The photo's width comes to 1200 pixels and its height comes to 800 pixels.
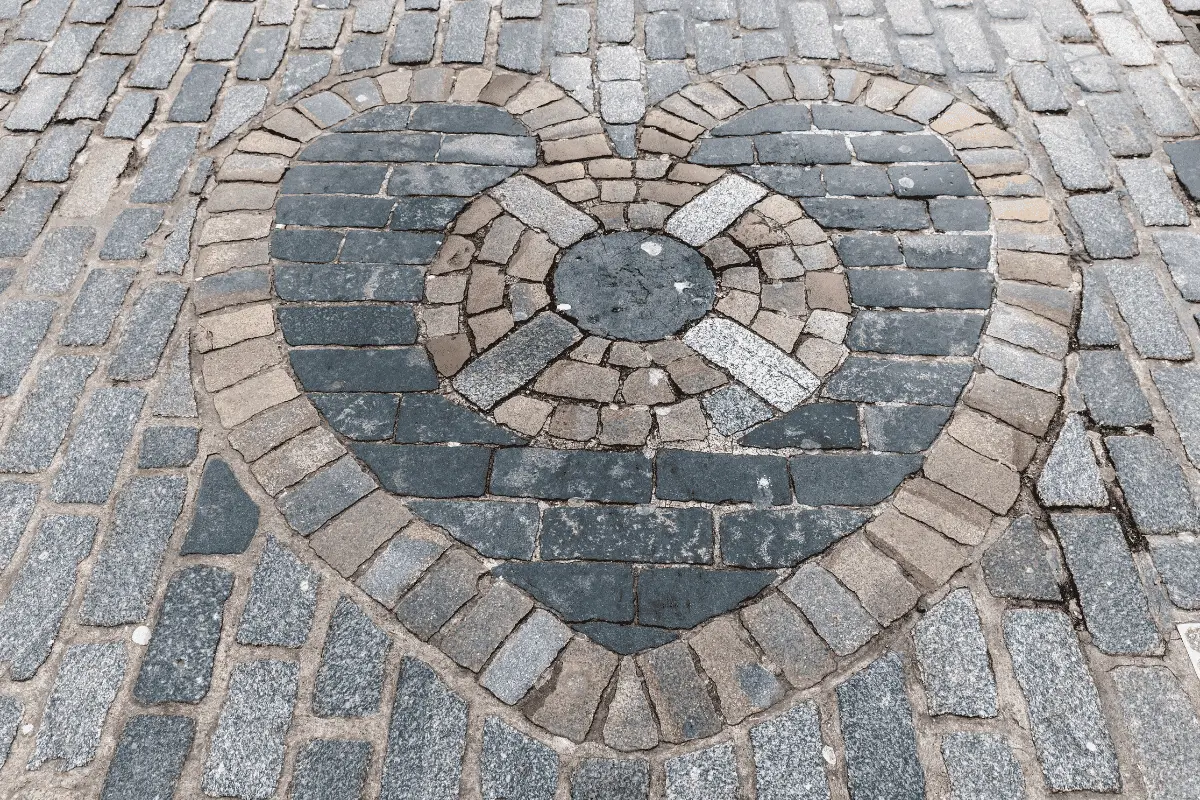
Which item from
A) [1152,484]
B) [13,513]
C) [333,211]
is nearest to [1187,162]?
[1152,484]

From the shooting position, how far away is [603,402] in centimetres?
320

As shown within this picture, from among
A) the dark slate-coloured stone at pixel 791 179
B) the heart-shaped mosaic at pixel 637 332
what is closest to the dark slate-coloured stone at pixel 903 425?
→ the heart-shaped mosaic at pixel 637 332

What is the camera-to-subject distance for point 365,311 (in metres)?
3.49

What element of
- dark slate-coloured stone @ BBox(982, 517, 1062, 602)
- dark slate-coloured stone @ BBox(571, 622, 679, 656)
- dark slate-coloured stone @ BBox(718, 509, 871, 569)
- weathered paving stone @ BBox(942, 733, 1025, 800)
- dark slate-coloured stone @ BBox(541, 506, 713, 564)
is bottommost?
weathered paving stone @ BBox(942, 733, 1025, 800)

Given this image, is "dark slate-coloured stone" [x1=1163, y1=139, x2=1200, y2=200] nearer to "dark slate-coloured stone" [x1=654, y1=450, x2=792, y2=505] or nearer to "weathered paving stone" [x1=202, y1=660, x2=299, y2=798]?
"dark slate-coloured stone" [x1=654, y1=450, x2=792, y2=505]

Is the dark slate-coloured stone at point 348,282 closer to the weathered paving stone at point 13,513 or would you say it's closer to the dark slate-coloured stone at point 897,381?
the weathered paving stone at point 13,513

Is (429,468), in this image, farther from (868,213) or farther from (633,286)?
(868,213)

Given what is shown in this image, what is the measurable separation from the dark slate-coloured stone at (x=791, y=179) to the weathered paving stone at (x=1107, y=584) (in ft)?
5.87

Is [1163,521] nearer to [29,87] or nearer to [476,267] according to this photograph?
[476,267]

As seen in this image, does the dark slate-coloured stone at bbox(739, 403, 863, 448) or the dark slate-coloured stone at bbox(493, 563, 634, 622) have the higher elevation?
the dark slate-coloured stone at bbox(739, 403, 863, 448)

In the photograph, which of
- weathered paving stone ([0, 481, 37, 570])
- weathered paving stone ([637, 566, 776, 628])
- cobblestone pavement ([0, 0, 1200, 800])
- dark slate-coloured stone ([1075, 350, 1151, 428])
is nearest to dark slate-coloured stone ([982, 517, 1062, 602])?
cobblestone pavement ([0, 0, 1200, 800])

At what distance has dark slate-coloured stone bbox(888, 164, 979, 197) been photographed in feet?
12.7

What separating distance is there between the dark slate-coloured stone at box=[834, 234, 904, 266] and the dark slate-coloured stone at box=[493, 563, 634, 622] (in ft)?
5.71

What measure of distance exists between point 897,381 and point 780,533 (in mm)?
833
